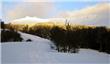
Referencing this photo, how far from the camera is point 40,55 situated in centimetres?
392

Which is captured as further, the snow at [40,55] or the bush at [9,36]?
the bush at [9,36]

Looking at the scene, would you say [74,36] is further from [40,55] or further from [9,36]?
[9,36]

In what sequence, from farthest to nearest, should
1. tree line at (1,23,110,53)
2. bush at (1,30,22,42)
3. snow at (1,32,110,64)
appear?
tree line at (1,23,110,53)
bush at (1,30,22,42)
snow at (1,32,110,64)

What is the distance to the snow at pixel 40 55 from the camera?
380 centimetres

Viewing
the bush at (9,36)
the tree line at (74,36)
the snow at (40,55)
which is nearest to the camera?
the snow at (40,55)

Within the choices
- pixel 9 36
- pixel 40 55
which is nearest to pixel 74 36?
pixel 40 55

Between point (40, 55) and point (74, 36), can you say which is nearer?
point (40, 55)

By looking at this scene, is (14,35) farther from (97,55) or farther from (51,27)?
(97,55)

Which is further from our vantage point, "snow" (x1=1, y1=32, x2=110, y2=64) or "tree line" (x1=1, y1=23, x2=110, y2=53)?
"tree line" (x1=1, y1=23, x2=110, y2=53)

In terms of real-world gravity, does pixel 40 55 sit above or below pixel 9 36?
below

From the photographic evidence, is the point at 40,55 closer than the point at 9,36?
Yes

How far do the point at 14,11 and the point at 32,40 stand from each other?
573 mm

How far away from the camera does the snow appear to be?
12.5 feet

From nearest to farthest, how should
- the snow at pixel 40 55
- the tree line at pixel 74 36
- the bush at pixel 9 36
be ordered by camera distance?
1. the snow at pixel 40 55
2. the bush at pixel 9 36
3. the tree line at pixel 74 36
